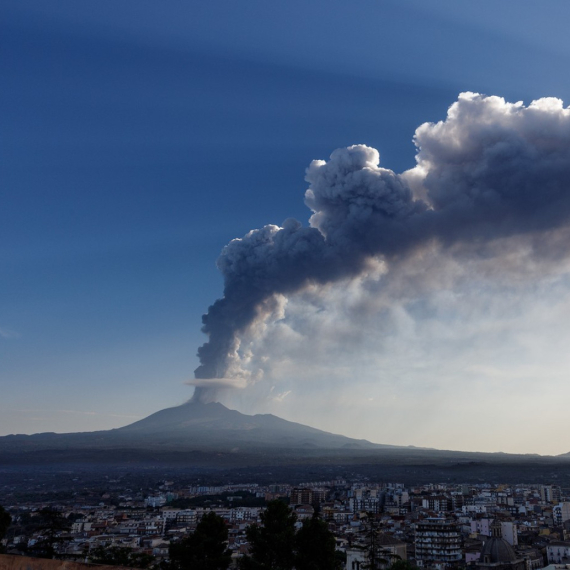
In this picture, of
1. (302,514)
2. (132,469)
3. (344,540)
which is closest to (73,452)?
(132,469)

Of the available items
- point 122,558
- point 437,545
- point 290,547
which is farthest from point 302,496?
point 290,547

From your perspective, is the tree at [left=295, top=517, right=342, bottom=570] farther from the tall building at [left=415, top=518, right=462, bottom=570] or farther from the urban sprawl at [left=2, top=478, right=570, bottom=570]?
the tall building at [left=415, top=518, right=462, bottom=570]

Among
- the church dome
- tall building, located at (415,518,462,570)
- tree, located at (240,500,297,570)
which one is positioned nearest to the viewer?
tree, located at (240,500,297,570)

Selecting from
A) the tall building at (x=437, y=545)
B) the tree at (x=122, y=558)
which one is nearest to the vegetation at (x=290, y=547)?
the tree at (x=122, y=558)

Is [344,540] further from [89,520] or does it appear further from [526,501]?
[526,501]

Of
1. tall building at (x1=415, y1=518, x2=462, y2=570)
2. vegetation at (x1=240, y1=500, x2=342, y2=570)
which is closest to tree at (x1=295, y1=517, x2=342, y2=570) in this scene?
vegetation at (x1=240, y1=500, x2=342, y2=570)

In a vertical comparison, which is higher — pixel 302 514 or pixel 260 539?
pixel 260 539
